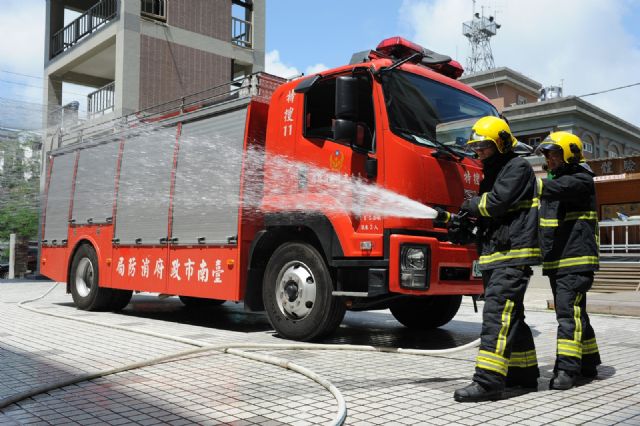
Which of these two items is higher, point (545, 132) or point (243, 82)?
point (545, 132)

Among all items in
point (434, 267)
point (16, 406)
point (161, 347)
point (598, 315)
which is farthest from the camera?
point (598, 315)

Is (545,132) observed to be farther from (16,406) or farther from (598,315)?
(16,406)

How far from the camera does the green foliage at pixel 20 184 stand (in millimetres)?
16219

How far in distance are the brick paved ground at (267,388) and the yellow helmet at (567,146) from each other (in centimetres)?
177

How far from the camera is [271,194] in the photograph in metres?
6.89

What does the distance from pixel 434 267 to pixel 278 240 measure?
78.6 inches

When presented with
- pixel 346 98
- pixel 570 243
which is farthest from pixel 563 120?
pixel 570 243

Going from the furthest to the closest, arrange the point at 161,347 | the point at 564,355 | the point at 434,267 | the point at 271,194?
the point at 271,194
the point at 161,347
the point at 434,267
the point at 564,355

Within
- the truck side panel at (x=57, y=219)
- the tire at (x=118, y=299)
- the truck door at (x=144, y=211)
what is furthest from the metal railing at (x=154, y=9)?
the tire at (x=118, y=299)

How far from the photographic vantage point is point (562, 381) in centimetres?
455

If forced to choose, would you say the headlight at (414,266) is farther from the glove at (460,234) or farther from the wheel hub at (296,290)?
the wheel hub at (296,290)

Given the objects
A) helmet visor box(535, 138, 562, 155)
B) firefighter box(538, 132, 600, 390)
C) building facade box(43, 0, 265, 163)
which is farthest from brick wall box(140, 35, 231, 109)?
firefighter box(538, 132, 600, 390)

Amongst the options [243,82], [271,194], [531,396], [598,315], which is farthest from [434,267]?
[598,315]

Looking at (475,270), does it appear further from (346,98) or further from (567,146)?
(346,98)
